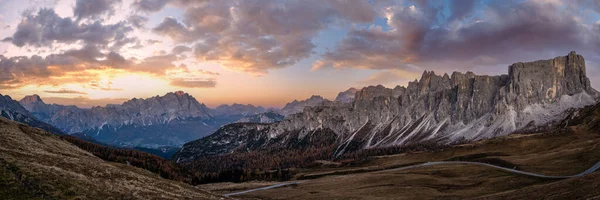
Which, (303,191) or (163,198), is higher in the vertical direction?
(163,198)

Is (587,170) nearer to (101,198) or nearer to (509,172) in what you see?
(509,172)

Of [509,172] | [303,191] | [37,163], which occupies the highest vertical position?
[37,163]

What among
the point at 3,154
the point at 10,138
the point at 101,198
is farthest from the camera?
the point at 10,138

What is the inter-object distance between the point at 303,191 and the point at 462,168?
61.7 m

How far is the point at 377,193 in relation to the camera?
350ft

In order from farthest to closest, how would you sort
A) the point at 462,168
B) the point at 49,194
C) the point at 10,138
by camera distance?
the point at 462,168
the point at 10,138
the point at 49,194

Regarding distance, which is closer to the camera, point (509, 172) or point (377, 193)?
point (377, 193)

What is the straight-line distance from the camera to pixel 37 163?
163ft

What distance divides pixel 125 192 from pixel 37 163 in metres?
11.7

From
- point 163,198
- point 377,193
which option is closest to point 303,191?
point 377,193

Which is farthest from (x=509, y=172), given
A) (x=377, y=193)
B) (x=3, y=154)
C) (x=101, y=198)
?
(x=3, y=154)

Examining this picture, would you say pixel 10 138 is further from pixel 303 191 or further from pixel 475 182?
pixel 475 182

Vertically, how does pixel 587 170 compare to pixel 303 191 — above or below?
above

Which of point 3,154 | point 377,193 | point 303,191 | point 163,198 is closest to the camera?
point 3,154
